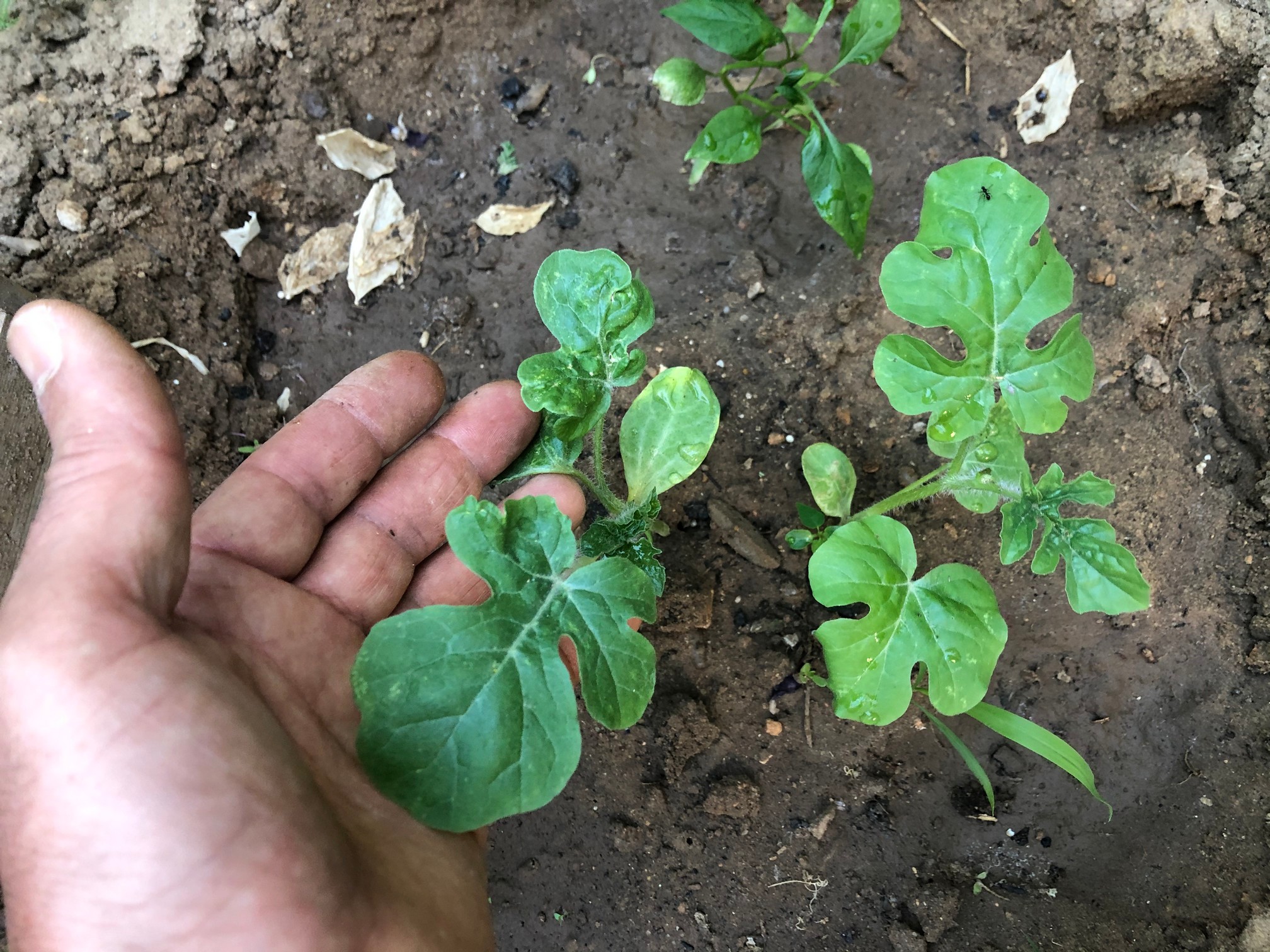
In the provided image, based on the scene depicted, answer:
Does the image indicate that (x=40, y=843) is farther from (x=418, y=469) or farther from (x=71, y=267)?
(x=71, y=267)

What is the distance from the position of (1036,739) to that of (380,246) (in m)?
2.78

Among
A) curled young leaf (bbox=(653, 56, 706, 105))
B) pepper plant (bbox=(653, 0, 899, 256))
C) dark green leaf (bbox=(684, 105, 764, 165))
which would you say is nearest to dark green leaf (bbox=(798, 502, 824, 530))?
pepper plant (bbox=(653, 0, 899, 256))

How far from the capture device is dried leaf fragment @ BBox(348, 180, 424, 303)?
307 centimetres

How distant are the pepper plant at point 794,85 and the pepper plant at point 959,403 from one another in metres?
0.50

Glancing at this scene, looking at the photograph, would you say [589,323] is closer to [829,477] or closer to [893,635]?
[829,477]

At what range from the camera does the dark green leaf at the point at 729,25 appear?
2.50 meters

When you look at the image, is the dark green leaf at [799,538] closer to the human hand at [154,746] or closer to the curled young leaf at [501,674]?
the curled young leaf at [501,674]

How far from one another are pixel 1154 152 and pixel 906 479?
4.72 feet

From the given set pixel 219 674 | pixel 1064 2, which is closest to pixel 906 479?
pixel 1064 2

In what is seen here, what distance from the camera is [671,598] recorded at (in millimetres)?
2709

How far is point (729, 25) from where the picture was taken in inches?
99.6

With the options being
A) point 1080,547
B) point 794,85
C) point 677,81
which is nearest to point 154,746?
point 1080,547

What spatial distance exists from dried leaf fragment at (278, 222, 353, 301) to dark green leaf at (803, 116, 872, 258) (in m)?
1.74

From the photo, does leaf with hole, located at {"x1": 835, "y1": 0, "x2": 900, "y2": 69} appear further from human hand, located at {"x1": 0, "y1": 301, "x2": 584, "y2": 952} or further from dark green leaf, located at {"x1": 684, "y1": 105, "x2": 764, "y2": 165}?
human hand, located at {"x1": 0, "y1": 301, "x2": 584, "y2": 952}
